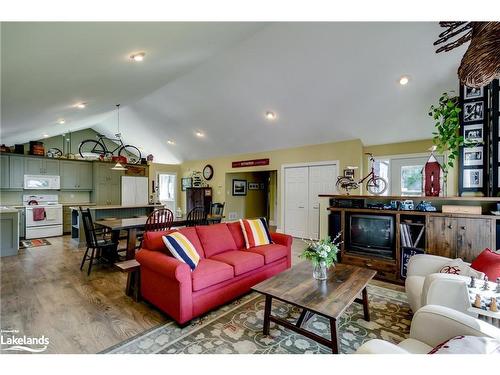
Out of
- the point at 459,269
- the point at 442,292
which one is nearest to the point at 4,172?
the point at 442,292

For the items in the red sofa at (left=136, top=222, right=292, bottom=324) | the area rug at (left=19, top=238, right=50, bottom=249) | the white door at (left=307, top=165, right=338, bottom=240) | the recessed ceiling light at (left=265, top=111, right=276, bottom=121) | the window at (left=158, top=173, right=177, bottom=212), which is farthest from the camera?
the window at (left=158, top=173, right=177, bottom=212)

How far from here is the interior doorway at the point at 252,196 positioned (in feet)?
26.5

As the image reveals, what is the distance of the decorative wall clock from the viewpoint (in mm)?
8391

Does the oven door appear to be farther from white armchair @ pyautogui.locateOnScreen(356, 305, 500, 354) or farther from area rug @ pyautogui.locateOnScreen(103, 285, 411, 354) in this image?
white armchair @ pyautogui.locateOnScreen(356, 305, 500, 354)

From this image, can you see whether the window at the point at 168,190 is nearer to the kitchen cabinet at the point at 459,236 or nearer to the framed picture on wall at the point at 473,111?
the kitchen cabinet at the point at 459,236

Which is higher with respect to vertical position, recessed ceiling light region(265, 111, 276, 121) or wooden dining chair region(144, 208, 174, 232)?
recessed ceiling light region(265, 111, 276, 121)

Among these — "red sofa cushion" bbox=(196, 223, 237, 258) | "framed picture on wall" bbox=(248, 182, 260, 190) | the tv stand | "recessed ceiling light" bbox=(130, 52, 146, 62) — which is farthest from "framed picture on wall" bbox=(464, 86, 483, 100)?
"framed picture on wall" bbox=(248, 182, 260, 190)

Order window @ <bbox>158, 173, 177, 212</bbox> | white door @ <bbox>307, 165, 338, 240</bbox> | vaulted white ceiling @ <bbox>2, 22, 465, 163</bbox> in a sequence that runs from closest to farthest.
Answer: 1. vaulted white ceiling @ <bbox>2, 22, 465, 163</bbox>
2. white door @ <bbox>307, 165, 338, 240</bbox>
3. window @ <bbox>158, 173, 177, 212</bbox>

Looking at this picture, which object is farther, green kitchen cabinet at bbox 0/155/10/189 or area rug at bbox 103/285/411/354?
green kitchen cabinet at bbox 0/155/10/189

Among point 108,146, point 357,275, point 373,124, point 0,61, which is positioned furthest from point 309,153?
point 108,146

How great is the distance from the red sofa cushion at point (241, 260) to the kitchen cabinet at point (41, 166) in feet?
21.2

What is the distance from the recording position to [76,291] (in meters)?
2.91

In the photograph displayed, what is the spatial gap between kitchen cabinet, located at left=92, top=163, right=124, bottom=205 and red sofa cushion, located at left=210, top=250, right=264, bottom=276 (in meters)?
6.15

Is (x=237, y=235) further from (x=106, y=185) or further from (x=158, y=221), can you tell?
(x=106, y=185)
